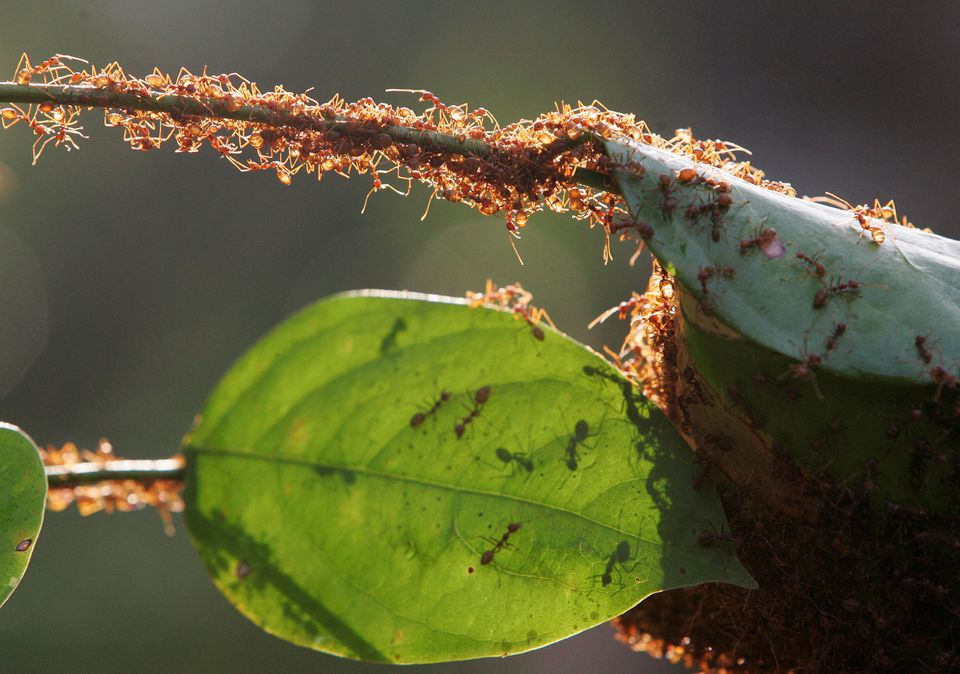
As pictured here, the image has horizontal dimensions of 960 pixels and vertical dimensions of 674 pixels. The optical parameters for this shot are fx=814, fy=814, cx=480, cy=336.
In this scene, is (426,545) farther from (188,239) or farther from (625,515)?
(188,239)

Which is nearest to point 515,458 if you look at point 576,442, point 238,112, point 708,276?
point 576,442

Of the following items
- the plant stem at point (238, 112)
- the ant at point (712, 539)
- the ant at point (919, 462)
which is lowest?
the ant at point (712, 539)

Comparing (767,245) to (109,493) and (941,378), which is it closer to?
(941,378)

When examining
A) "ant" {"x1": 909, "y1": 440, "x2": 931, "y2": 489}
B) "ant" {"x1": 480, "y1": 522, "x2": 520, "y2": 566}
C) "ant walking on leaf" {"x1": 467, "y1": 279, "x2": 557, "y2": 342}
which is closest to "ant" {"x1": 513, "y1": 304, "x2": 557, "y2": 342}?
"ant walking on leaf" {"x1": 467, "y1": 279, "x2": 557, "y2": 342}

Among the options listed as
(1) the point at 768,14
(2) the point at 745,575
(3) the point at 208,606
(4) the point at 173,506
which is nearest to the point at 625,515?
(2) the point at 745,575

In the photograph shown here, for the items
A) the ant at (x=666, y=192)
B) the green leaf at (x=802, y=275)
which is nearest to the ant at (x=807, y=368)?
the green leaf at (x=802, y=275)

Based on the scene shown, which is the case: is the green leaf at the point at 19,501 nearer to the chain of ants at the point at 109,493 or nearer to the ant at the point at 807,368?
the chain of ants at the point at 109,493
